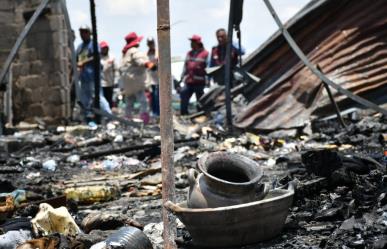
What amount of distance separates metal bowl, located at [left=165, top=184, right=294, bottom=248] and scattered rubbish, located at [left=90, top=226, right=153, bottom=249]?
0.95ft

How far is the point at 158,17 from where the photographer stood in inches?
152

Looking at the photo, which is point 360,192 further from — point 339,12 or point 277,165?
point 339,12

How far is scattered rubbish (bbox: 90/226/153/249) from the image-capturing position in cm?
407

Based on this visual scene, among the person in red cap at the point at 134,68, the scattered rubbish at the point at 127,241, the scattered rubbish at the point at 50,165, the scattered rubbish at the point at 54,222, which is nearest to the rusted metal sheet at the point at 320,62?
the scattered rubbish at the point at 50,165

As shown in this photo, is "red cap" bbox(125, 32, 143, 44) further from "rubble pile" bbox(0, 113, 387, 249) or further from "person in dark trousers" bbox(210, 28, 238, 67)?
"rubble pile" bbox(0, 113, 387, 249)

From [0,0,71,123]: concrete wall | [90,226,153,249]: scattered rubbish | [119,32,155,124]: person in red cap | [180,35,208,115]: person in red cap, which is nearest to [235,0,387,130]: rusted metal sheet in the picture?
[180,35,208,115]: person in red cap

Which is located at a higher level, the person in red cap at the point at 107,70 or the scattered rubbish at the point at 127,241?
the person in red cap at the point at 107,70

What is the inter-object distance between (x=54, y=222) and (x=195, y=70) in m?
10.1

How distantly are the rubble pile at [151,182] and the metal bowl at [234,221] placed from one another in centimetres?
11

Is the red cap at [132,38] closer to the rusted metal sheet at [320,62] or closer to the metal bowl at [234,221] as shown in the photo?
the rusted metal sheet at [320,62]

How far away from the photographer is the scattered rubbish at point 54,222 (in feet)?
15.1

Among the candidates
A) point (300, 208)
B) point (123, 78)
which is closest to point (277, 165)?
point (300, 208)

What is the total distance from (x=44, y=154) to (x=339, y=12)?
4.95 m

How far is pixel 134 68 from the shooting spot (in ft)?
48.2
